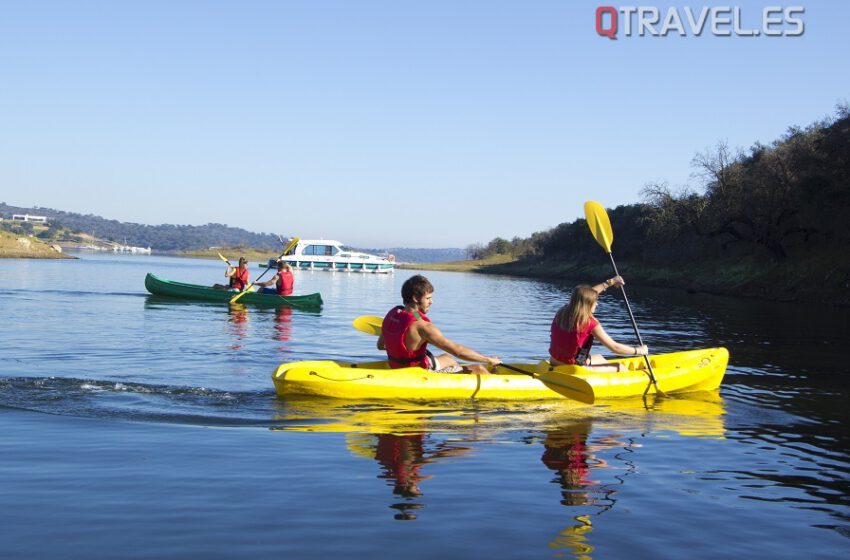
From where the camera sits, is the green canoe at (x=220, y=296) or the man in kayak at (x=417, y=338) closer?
the man in kayak at (x=417, y=338)

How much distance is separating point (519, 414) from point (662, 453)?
7.26ft

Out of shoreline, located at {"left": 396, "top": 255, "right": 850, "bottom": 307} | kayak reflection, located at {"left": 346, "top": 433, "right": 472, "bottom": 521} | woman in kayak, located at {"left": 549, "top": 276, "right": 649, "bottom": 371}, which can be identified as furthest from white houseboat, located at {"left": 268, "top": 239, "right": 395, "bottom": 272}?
kayak reflection, located at {"left": 346, "top": 433, "right": 472, "bottom": 521}

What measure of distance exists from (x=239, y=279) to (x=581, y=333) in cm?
1813

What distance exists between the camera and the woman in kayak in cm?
1047

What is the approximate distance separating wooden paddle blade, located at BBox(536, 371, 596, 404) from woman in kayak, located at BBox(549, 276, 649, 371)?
2.25 feet

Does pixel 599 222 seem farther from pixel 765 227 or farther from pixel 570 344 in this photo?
pixel 765 227

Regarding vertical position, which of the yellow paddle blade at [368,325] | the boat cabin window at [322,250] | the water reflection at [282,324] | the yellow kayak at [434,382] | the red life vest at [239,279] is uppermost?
the boat cabin window at [322,250]

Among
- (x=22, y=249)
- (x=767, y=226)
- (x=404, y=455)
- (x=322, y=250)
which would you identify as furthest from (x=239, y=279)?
(x=22, y=249)

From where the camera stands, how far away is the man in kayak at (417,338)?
9.70 m

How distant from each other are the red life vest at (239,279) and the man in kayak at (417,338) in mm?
16863

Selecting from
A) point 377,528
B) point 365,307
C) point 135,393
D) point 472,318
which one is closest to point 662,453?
point 377,528

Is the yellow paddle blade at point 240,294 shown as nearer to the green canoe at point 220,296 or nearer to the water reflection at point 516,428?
the green canoe at point 220,296

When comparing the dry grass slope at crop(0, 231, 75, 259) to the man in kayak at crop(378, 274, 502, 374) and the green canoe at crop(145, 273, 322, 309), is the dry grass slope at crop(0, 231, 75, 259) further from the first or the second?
the man in kayak at crop(378, 274, 502, 374)

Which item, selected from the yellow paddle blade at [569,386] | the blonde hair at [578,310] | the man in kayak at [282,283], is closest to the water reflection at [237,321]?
the man in kayak at [282,283]
